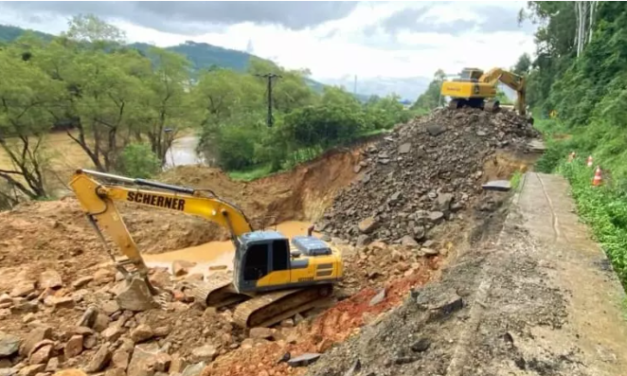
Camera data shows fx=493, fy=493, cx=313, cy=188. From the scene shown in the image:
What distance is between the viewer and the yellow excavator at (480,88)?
17.9m

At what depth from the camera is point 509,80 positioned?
61.2 ft

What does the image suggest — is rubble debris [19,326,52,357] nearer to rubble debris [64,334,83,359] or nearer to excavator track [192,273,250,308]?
rubble debris [64,334,83,359]

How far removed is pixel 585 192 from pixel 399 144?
9.34 metres

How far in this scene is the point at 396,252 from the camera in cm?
1251

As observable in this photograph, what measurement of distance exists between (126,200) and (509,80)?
15.2 m

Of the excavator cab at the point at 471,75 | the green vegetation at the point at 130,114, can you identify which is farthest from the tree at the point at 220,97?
the excavator cab at the point at 471,75

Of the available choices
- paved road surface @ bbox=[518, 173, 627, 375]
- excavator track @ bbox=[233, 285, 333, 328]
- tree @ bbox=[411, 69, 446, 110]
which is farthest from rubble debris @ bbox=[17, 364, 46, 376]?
tree @ bbox=[411, 69, 446, 110]

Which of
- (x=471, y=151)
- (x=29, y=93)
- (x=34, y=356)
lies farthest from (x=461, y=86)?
(x=29, y=93)

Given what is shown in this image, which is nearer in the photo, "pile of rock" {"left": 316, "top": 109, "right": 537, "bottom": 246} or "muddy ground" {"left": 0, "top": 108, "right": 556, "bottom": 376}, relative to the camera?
"muddy ground" {"left": 0, "top": 108, "right": 556, "bottom": 376}

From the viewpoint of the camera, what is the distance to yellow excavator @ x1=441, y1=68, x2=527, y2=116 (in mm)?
17891

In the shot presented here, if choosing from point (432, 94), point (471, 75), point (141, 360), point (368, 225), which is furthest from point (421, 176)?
point (432, 94)

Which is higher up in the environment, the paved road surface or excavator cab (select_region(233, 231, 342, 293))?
the paved road surface

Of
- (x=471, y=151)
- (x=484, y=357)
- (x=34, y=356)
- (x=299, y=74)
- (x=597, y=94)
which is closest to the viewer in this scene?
(x=484, y=357)

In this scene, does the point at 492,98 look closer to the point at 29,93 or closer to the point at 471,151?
the point at 471,151
